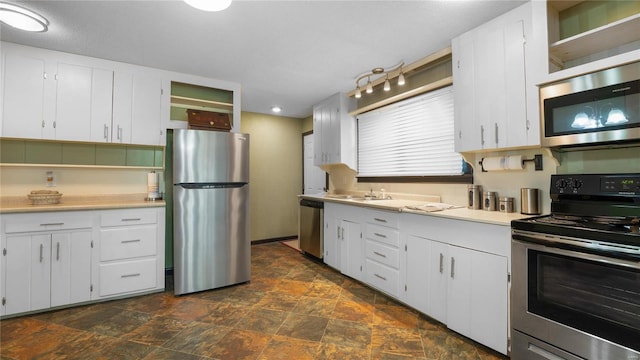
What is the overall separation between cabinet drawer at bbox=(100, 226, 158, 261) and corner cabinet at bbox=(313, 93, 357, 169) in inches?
100

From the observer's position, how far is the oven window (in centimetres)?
131

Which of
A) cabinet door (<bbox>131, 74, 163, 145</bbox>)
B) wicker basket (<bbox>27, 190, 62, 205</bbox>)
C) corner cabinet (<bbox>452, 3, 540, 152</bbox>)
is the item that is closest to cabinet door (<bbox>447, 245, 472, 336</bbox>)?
corner cabinet (<bbox>452, 3, 540, 152</bbox>)

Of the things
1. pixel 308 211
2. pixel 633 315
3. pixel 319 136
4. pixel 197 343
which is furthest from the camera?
pixel 319 136

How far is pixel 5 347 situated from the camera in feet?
6.55

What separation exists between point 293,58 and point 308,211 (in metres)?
2.23

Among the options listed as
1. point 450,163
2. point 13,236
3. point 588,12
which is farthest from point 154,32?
point 588,12

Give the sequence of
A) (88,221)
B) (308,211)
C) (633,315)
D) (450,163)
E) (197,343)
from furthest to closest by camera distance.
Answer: (308,211) < (450,163) < (88,221) < (197,343) < (633,315)

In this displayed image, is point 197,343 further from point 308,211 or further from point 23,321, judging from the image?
point 308,211

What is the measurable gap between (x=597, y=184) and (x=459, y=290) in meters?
1.12

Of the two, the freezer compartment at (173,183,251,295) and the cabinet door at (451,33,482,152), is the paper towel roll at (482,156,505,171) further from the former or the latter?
the freezer compartment at (173,183,251,295)

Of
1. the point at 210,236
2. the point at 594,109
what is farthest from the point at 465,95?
the point at 210,236

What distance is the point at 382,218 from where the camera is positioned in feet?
9.15

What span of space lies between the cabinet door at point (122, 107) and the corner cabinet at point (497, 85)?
3430mm

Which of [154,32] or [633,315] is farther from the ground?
[154,32]
